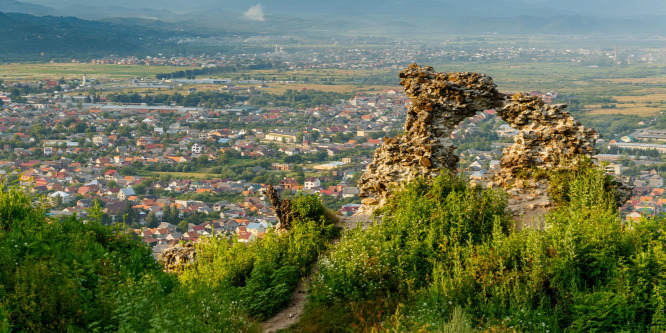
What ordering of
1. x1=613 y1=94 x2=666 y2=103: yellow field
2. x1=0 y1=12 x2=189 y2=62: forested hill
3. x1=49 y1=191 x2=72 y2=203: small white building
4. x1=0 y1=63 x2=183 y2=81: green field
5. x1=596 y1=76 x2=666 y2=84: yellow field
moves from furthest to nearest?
x1=0 y1=12 x2=189 y2=62: forested hill, x1=596 y1=76 x2=666 y2=84: yellow field, x1=0 y1=63 x2=183 y2=81: green field, x1=613 y1=94 x2=666 y2=103: yellow field, x1=49 y1=191 x2=72 y2=203: small white building

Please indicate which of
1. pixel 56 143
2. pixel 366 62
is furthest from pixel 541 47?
pixel 56 143

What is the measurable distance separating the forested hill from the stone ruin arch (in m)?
111

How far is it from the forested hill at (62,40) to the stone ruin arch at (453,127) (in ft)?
365

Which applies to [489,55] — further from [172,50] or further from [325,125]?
[325,125]

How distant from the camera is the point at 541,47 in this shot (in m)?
178

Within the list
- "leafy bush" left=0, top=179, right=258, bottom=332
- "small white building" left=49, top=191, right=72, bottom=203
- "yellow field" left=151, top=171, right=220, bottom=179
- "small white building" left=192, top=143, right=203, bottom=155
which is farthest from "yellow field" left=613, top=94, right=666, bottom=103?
"leafy bush" left=0, top=179, right=258, bottom=332

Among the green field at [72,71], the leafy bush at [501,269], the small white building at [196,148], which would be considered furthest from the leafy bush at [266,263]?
the green field at [72,71]

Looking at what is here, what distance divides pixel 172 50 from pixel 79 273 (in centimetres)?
14446

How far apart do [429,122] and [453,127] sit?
0.49m

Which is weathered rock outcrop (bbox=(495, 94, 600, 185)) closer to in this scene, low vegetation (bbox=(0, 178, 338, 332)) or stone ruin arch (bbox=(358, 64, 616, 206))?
stone ruin arch (bbox=(358, 64, 616, 206))

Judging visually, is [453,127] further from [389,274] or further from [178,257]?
[178,257]

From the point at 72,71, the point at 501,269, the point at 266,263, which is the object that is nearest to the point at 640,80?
the point at 72,71

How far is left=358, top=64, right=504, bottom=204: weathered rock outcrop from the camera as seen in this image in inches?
452

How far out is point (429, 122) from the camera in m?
11.6
